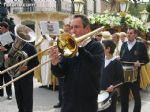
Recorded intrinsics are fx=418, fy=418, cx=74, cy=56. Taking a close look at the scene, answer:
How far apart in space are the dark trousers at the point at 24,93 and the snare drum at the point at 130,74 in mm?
1722

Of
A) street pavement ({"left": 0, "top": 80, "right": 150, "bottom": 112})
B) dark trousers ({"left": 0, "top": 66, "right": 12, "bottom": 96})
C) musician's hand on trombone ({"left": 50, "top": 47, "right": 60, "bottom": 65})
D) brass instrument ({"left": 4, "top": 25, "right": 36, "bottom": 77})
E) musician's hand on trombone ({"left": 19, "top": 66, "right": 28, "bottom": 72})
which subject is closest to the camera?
musician's hand on trombone ({"left": 50, "top": 47, "right": 60, "bottom": 65})

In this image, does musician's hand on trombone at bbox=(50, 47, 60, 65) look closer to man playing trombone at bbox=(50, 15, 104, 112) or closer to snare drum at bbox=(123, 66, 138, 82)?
man playing trombone at bbox=(50, 15, 104, 112)

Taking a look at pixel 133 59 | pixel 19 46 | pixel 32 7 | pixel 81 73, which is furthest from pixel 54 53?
pixel 32 7

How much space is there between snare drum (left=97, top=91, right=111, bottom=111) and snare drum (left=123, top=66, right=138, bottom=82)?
134cm

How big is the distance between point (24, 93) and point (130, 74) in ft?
6.34

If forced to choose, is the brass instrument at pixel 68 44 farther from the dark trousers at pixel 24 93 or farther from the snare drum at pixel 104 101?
the dark trousers at pixel 24 93

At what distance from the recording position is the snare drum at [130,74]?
24.6 ft

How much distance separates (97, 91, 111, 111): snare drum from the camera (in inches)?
234

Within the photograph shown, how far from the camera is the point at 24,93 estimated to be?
706 centimetres

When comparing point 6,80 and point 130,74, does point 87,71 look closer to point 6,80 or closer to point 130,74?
point 130,74

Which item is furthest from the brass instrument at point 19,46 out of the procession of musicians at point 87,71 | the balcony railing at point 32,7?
the balcony railing at point 32,7

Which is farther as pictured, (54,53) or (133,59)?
(133,59)

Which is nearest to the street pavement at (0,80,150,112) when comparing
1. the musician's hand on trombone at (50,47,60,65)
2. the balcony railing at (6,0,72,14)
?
the musician's hand on trombone at (50,47,60,65)

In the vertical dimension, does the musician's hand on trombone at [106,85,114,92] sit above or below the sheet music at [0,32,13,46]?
below
